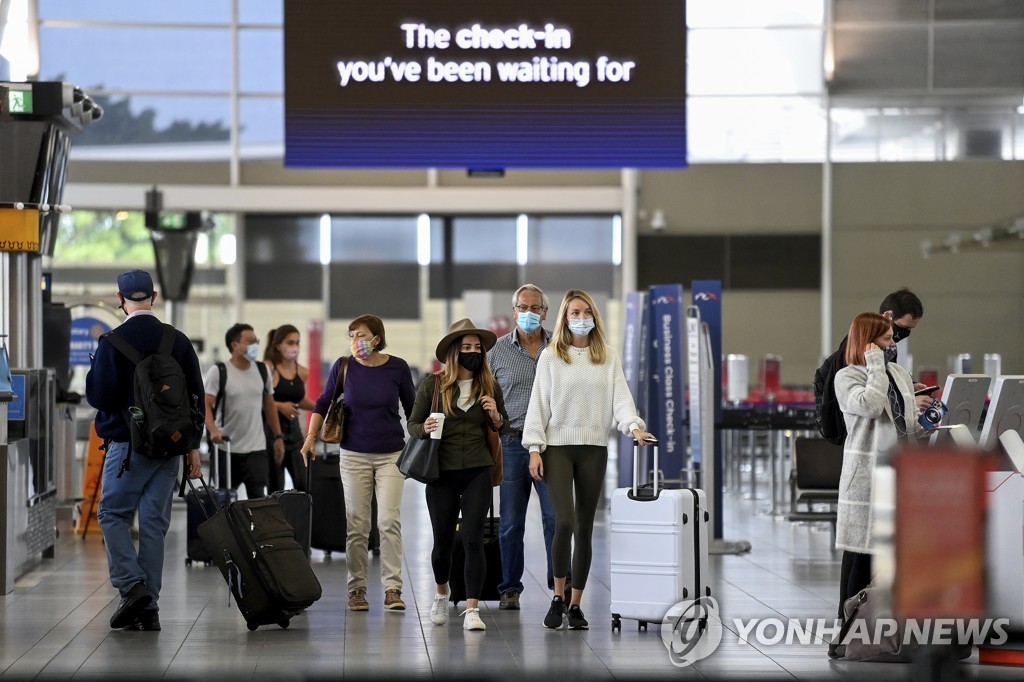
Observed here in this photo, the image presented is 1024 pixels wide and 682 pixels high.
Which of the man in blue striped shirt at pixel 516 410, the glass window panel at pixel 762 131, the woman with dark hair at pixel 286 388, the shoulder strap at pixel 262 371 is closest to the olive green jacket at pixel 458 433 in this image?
the man in blue striped shirt at pixel 516 410

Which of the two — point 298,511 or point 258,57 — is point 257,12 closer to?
point 258,57

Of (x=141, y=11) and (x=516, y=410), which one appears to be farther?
(x=141, y=11)

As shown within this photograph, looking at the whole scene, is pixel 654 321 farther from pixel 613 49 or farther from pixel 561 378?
pixel 561 378

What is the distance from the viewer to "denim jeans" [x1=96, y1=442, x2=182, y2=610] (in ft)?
21.7

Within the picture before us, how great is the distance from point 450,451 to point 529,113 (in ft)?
11.7

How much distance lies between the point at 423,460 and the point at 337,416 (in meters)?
0.90

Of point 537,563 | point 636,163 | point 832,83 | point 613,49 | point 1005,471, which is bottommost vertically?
point 537,563

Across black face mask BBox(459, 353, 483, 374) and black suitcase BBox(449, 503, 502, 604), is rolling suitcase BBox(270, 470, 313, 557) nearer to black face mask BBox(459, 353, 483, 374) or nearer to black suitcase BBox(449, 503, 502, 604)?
black suitcase BBox(449, 503, 502, 604)

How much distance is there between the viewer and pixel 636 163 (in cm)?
947

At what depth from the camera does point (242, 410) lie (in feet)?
28.9

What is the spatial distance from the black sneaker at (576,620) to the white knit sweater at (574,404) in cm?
78

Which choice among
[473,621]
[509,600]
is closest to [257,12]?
[509,600]

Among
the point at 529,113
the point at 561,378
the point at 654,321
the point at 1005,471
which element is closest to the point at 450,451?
the point at 561,378

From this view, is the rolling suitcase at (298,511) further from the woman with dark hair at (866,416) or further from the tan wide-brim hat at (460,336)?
the woman with dark hair at (866,416)
